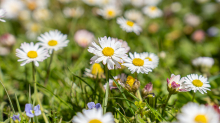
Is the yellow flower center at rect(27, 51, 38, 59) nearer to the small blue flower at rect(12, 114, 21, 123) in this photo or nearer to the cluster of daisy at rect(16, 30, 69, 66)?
the cluster of daisy at rect(16, 30, 69, 66)

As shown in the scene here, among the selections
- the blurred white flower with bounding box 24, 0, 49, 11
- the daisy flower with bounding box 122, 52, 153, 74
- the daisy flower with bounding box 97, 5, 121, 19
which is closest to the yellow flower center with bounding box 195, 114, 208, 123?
the daisy flower with bounding box 122, 52, 153, 74

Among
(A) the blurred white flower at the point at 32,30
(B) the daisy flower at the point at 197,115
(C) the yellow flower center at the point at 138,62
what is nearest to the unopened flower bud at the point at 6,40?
(A) the blurred white flower at the point at 32,30

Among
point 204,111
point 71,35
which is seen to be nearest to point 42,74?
point 71,35

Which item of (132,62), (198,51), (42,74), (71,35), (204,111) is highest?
(71,35)

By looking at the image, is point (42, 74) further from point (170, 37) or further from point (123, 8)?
point (123, 8)

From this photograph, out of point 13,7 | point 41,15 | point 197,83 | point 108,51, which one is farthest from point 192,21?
point 13,7

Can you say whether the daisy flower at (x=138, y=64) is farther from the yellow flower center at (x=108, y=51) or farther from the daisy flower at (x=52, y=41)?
the daisy flower at (x=52, y=41)
